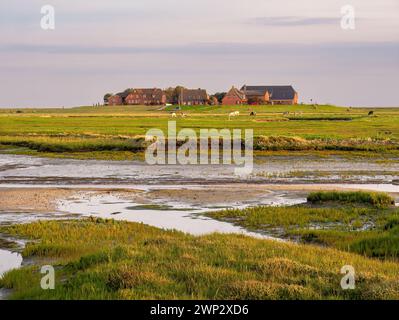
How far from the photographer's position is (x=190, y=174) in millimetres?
38219

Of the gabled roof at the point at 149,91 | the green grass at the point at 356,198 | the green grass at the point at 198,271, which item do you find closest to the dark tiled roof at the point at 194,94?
the gabled roof at the point at 149,91

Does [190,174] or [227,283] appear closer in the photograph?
[227,283]

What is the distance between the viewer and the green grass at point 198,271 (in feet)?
38.0

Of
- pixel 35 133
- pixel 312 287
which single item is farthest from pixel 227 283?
pixel 35 133

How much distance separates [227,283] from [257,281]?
22.1 inches

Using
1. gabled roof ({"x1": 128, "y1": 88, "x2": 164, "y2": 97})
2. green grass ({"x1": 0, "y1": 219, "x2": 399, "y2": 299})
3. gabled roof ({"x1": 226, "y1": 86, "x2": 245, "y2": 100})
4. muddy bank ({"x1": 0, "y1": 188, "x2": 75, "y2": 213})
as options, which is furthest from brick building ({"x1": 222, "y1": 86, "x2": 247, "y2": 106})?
green grass ({"x1": 0, "y1": 219, "x2": 399, "y2": 299})

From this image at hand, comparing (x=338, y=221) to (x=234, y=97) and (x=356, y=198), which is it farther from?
(x=234, y=97)

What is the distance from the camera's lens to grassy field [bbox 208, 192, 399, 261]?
17.5 metres

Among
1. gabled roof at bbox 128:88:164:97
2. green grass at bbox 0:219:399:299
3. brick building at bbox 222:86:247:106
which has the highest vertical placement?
gabled roof at bbox 128:88:164:97

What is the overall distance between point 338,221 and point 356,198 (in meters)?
3.78

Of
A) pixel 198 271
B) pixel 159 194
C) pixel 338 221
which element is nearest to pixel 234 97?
pixel 159 194

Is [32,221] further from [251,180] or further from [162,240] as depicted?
[251,180]

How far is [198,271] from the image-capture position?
1291 centimetres

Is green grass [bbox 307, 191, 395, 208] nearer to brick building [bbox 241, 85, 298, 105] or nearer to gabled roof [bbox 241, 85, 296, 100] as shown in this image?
brick building [bbox 241, 85, 298, 105]
